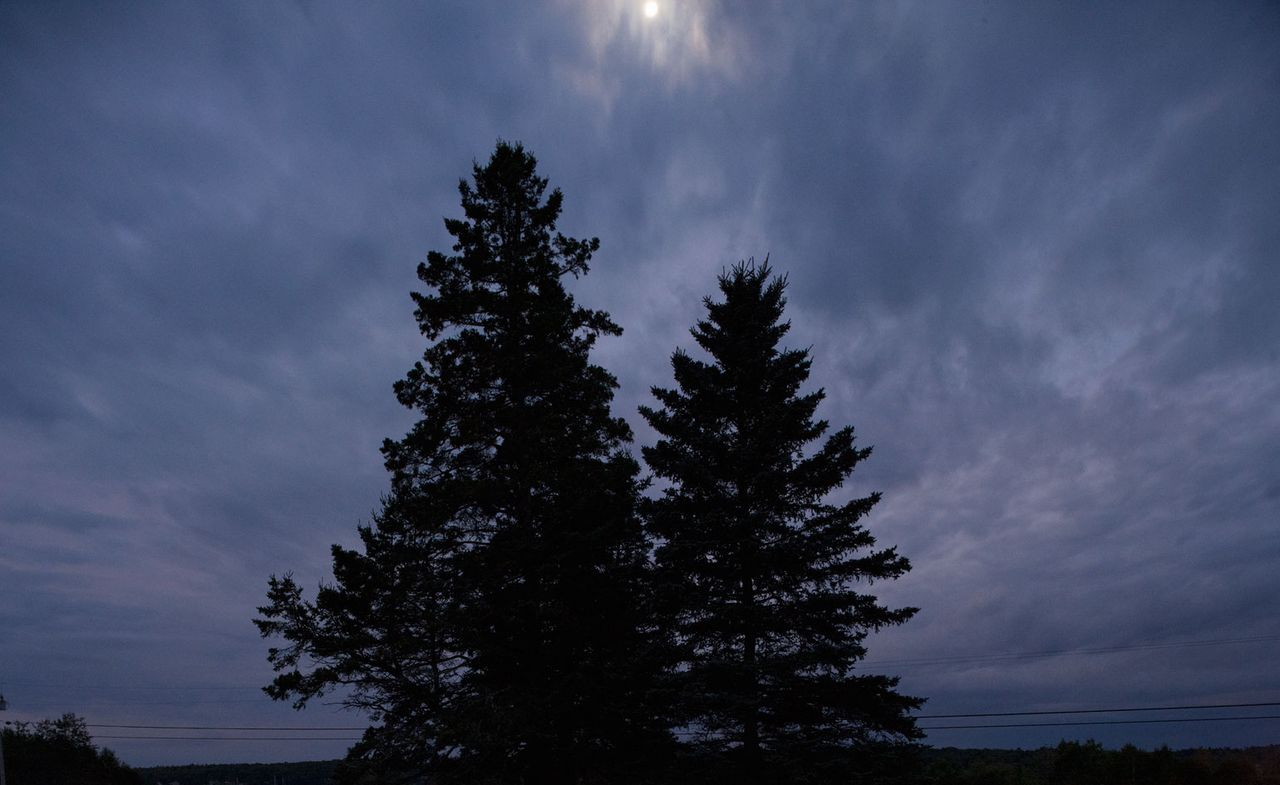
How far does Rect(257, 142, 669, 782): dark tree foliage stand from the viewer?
793 inches

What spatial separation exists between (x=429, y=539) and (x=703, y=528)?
27.0 feet

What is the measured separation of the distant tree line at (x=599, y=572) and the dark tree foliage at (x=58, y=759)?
50.9m

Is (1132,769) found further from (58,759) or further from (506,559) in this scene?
(58,759)

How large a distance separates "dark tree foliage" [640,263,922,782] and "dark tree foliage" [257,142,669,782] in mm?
1739

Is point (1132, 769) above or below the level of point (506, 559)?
below

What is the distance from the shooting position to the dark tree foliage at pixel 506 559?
2014cm

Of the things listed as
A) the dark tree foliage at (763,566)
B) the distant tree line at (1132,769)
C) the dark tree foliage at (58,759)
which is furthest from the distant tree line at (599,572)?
the dark tree foliage at (58,759)

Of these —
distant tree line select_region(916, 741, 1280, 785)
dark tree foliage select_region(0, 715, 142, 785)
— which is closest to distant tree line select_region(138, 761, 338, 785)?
dark tree foliage select_region(0, 715, 142, 785)

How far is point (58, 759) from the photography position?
58.7 metres

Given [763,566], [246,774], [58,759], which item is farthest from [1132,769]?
[246,774]

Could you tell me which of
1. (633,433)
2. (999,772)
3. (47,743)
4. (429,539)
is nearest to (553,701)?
(429,539)

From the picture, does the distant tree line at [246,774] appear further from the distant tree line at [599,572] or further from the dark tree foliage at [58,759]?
the distant tree line at [599,572]

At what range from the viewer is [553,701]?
65.3 ft

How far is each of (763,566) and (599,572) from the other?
4.82 meters
